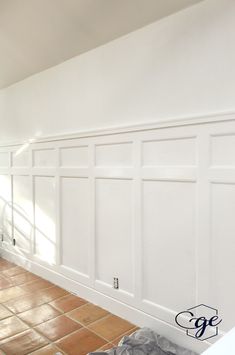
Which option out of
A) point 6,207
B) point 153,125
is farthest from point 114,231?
point 6,207

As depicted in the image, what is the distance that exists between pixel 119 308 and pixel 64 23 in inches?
93.9

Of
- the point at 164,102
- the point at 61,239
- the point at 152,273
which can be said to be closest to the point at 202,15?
the point at 164,102

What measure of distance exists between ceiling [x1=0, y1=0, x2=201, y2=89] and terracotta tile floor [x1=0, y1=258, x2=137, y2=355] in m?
2.32

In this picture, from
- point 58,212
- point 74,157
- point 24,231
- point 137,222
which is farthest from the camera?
point 24,231

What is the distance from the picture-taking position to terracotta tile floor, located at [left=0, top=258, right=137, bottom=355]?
2.11m

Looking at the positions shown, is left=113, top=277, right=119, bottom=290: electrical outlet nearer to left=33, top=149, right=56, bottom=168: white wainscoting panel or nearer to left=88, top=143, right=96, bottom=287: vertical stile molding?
left=88, top=143, right=96, bottom=287: vertical stile molding

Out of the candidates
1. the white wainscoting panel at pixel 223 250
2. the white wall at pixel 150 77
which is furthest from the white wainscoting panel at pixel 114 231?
the white wainscoting panel at pixel 223 250

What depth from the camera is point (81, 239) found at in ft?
9.50

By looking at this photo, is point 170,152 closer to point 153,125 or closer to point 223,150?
point 153,125

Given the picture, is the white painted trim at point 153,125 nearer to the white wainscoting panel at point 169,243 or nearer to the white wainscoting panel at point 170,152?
the white wainscoting panel at point 170,152

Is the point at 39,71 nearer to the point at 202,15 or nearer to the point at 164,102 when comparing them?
the point at 164,102

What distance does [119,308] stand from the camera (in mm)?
2494

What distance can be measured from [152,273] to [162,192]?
0.63 m

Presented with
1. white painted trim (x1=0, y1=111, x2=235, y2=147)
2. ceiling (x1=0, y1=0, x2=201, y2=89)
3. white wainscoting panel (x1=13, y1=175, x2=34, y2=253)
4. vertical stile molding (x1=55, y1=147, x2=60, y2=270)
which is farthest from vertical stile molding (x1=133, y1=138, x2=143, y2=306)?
white wainscoting panel (x1=13, y1=175, x2=34, y2=253)
